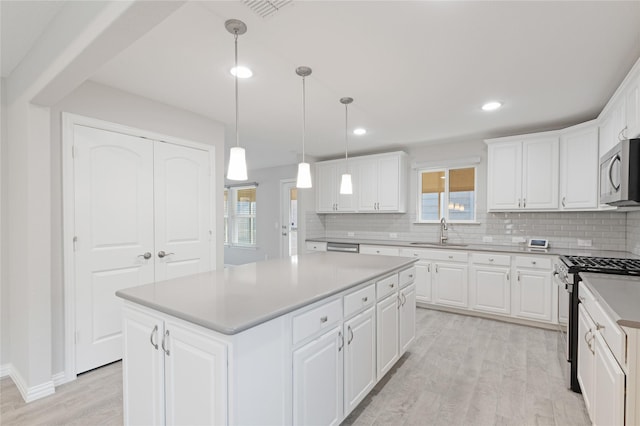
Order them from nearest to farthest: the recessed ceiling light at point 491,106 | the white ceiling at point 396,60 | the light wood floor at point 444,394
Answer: the white ceiling at point 396,60, the light wood floor at point 444,394, the recessed ceiling light at point 491,106

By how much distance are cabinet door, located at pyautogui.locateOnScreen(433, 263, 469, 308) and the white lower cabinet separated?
3.59m

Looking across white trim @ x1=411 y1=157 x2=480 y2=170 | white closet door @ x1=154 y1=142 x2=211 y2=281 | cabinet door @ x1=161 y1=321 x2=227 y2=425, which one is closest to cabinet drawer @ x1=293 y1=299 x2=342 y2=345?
cabinet door @ x1=161 y1=321 x2=227 y2=425

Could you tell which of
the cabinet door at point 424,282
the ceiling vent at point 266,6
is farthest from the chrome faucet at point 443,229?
the ceiling vent at point 266,6

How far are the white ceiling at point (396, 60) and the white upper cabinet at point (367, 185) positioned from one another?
1274mm

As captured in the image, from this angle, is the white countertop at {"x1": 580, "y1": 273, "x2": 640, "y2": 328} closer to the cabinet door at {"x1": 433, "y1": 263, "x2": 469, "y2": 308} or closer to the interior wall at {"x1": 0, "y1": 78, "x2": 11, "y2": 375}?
the cabinet door at {"x1": 433, "y1": 263, "x2": 469, "y2": 308}

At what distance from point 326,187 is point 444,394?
386 cm

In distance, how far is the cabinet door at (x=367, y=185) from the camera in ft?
16.5

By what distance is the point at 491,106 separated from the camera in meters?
3.13

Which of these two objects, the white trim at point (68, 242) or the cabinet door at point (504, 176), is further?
the cabinet door at point (504, 176)

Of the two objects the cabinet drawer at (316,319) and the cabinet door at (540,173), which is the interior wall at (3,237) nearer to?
the cabinet drawer at (316,319)

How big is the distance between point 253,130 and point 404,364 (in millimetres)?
3257

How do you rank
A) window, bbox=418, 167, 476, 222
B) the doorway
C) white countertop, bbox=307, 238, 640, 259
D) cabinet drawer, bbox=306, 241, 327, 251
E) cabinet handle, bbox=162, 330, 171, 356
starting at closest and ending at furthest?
1. cabinet handle, bbox=162, 330, 171, 356
2. white countertop, bbox=307, 238, 640, 259
3. window, bbox=418, 167, 476, 222
4. cabinet drawer, bbox=306, 241, 327, 251
5. the doorway

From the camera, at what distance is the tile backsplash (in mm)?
3533

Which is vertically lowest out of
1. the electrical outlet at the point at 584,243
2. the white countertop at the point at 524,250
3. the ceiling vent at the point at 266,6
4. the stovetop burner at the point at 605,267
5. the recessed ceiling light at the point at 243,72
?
the white countertop at the point at 524,250
